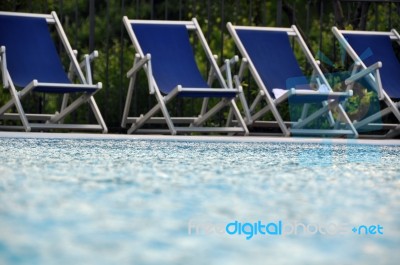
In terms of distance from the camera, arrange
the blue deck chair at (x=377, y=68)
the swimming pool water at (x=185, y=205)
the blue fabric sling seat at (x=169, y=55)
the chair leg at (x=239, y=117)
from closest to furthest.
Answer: the swimming pool water at (x=185, y=205) → the chair leg at (x=239, y=117) → the blue fabric sling seat at (x=169, y=55) → the blue deck chair at (x=377, y=68)

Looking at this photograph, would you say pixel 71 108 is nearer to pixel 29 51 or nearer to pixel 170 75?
pixel 29 51

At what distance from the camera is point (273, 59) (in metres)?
8.13

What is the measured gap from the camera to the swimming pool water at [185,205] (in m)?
1.93

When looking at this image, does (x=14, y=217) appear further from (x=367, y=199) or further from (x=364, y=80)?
(x=364, y=80)

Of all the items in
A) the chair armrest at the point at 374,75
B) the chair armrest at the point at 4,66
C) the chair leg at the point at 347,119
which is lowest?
the chair leg at the point at 347,119

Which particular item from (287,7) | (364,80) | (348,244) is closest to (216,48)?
(287,7)

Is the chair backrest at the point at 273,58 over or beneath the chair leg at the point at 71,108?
over

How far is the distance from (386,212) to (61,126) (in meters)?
4.65

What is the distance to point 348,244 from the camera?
2.12 meters

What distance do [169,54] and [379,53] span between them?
1.80 m

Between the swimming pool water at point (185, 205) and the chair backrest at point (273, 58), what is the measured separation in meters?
2.52

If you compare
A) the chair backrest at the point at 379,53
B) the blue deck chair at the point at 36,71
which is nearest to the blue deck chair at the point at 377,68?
the chair backrest at the point at 379,53

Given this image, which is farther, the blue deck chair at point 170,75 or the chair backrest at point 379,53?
the chair backrest at point 379,53

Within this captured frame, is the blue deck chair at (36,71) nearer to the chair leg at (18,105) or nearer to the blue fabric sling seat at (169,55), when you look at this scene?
the chair leg at (18,105)
